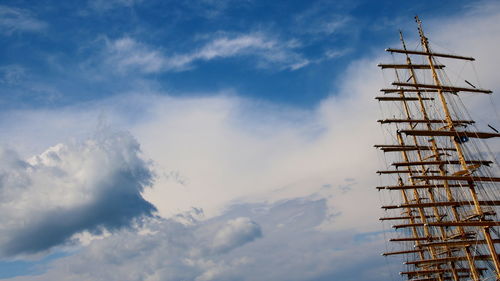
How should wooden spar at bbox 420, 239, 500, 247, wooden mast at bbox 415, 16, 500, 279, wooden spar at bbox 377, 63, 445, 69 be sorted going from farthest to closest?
wooden spar at bbox 377, 63, 445, 69, wooden spar at bbox 420, 239, 500, 247, wooden mast at bbox 415, 16, 500, 279

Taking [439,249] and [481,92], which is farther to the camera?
[439,249]

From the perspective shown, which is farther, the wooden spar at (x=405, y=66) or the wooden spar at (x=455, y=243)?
the wooden spar at (x=405, y=66)

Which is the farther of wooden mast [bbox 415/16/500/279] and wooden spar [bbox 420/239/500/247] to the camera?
wooden spar [bbox 420/239/500/247]

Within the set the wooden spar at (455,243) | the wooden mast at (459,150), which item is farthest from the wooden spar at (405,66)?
the wooden spar at (455,243)

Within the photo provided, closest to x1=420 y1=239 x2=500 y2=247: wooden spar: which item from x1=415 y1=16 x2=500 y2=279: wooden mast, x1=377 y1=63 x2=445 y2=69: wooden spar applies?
x1=415 y1=16 x2=500 y2=279: wooden mast

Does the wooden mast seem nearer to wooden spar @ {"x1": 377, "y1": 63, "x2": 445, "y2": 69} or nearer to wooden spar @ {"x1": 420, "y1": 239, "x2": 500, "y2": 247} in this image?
wooden spar @ {"x1": 420, "y1": 239, "x2": 500, "y2": 247}

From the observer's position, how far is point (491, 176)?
44.8 meters

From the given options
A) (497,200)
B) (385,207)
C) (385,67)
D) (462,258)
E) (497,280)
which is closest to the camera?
(497,280)

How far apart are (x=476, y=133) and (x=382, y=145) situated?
66.9 feet

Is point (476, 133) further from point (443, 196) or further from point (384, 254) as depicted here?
point (384, 254)

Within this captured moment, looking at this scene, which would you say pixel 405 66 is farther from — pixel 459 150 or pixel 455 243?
pixel 455 243

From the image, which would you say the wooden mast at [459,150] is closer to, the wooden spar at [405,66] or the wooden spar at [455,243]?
the wooden spar at [455,243]

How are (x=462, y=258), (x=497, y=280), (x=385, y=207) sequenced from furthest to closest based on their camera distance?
(x=385, y=207), (x=462, y=258), (x=497, y=280)

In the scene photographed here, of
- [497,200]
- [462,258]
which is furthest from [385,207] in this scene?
[497,200]
